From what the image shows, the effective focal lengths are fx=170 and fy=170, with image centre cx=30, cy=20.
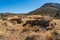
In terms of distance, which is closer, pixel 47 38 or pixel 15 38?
pixel 47 38

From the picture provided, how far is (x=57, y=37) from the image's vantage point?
56.1 ft

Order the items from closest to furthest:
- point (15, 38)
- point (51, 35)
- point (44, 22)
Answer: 1. point (51, 35)
2. point (15, 38)
3. point (44, 22)

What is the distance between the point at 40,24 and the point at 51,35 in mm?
9503

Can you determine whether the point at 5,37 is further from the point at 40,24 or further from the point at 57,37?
the point at 40,24

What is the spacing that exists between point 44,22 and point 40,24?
780 millimetres

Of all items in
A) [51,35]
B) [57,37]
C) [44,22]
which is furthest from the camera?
[44,22]

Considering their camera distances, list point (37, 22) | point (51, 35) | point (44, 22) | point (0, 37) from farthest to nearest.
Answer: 1. point (37, 22)
2. point (44, 22)
3. point (0, 37)
4. point (51, 35)

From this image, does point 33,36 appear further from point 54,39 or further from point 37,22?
point 37,22

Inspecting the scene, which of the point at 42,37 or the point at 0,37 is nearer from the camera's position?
the point at 42,37

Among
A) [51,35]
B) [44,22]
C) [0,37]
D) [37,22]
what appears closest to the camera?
[51,35]

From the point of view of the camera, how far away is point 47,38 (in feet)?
58.3

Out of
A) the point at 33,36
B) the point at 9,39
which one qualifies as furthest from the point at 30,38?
the point at 9,39

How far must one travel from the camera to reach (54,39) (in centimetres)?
1714

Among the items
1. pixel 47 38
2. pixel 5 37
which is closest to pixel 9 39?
pixel 5 37
